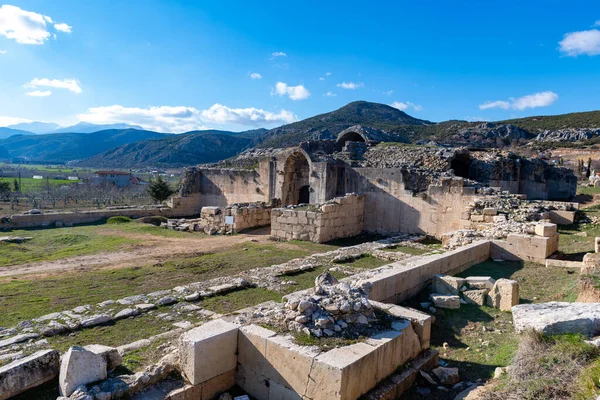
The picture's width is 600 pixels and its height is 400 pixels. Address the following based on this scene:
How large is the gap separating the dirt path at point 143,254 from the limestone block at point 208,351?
704 cm

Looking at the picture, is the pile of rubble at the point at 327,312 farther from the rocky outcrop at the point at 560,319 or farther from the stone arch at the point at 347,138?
the stone arch at the point at 347,138

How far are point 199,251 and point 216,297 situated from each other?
5.70 m

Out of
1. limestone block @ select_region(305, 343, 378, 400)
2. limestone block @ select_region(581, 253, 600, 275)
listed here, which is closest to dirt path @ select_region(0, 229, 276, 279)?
limestone block @ select_region(305, 343, 378, 400)

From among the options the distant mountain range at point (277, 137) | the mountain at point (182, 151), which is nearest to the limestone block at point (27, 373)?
the distant mountain range at point (277, 137)

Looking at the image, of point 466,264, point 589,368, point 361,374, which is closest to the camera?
point 589,368

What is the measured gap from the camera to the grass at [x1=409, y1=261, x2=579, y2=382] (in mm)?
4973

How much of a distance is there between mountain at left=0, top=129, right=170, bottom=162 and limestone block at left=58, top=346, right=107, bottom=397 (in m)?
173

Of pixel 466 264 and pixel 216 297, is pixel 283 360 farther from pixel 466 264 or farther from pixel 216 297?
pixel 466 264

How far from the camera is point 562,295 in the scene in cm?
661

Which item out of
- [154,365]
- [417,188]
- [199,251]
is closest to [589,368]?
[154,365]

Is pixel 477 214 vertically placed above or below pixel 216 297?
above

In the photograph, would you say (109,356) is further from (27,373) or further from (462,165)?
(462,165)

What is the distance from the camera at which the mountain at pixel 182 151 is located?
97.8 meters

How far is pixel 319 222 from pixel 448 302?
7394mm
